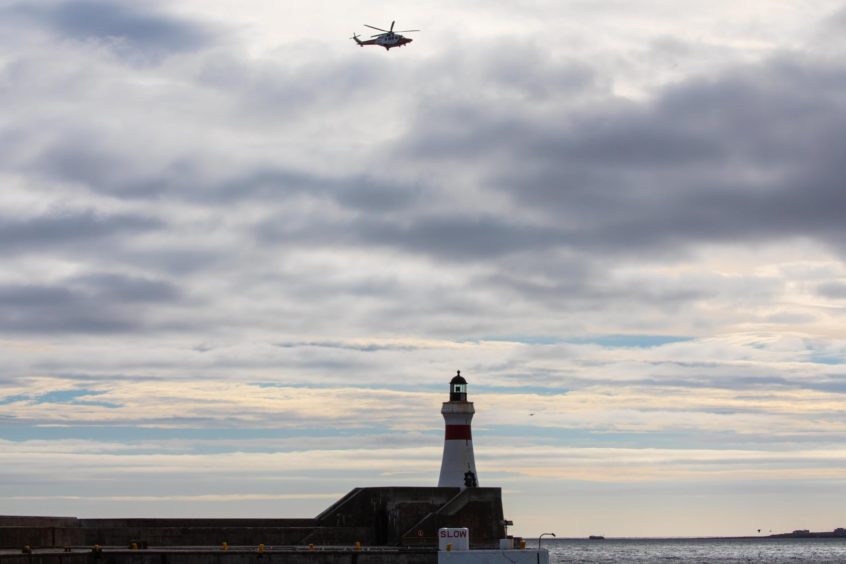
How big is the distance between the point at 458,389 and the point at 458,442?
3103mm

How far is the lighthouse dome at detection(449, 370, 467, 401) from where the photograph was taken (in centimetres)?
6688

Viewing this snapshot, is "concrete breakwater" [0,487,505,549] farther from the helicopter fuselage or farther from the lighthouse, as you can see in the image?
the helicopter fuselage

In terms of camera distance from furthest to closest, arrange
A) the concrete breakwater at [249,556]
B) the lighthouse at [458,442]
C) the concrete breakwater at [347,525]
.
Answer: the lighthouse at [458,442], the concrete breakwater at [347,525], the concrete breakwater at [249,556]

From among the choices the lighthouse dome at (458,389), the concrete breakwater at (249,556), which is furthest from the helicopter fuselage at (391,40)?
the concrete breakwater at (249,556)

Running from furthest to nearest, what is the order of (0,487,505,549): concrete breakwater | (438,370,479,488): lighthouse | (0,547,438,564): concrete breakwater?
(438,370,479,488): lighthouse → (0,487,505,549): concrete breakwater → (0,547,438,564): concrete breakwater

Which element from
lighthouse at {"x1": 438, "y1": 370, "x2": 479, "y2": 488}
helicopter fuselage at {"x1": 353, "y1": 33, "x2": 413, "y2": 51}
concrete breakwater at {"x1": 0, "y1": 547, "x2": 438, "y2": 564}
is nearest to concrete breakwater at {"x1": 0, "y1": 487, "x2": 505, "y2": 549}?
concrete breakwater at {"x1": 0, "y1": 547, "x2": 438, "y2": 564}

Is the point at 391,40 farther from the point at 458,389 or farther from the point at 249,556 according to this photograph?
the point at 249,556

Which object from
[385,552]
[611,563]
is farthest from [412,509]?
[611,563]

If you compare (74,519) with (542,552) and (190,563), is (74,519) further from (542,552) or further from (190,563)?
(542,552)

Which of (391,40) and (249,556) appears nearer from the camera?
(249,556)

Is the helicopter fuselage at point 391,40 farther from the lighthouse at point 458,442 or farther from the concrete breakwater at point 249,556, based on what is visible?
the concrete breakwater at point 249,556

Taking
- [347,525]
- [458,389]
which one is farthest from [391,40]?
[347,525]

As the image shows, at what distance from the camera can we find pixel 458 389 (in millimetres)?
67000

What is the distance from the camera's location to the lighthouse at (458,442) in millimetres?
64500
